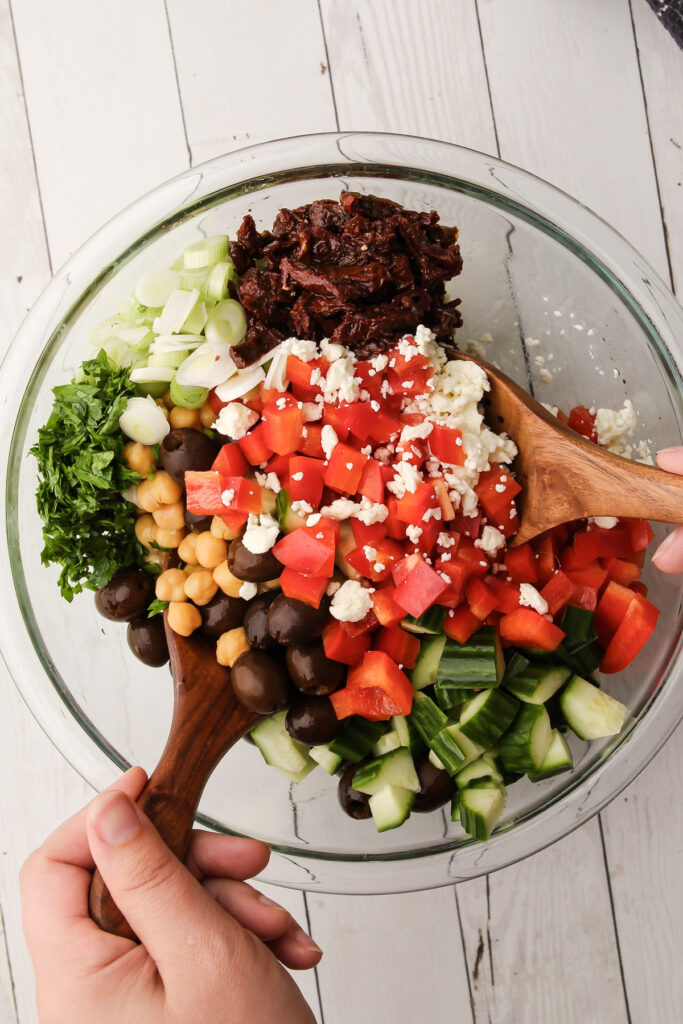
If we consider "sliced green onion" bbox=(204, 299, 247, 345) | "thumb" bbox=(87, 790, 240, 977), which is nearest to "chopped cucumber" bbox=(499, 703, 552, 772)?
"thumb" bbox=(87, 790, 240, 977)

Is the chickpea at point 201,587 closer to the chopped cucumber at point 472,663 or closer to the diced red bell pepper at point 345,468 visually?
the diced red bell pepper at point 345,468

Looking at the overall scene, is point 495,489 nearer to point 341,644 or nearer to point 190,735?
point 341,644

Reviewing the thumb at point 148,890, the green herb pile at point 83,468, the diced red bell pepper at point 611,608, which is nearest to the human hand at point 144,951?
the thumb at point 148,890

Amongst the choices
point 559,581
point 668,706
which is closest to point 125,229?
point 559,581

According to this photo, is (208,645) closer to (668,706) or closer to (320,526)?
(320,526)

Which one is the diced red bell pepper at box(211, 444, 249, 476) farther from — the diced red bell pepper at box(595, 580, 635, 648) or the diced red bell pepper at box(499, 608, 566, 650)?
the diced red bell pepper at box(595, 580, 635, 648)

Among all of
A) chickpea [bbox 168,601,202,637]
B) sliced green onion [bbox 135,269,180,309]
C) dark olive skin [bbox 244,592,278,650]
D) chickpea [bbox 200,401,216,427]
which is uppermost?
sliced green onion [bbox 135,269,180,309]

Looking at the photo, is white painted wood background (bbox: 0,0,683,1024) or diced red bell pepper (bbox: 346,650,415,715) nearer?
diced red bell pepper (bbox: 346,650,415,715)
